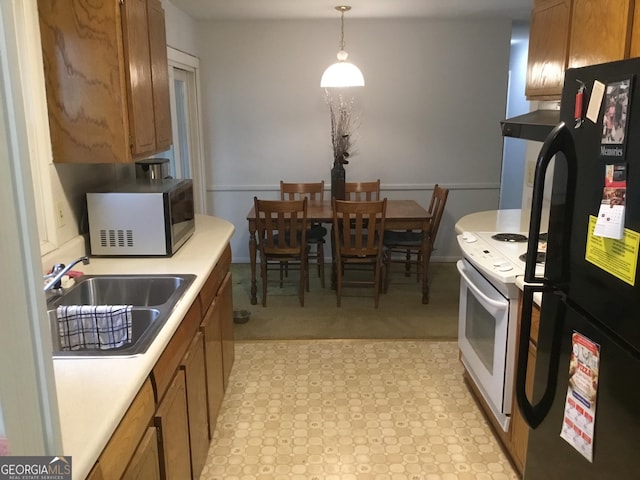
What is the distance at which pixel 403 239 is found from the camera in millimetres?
4609

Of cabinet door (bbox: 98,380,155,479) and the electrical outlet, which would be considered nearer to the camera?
cabinet door (bbox: 98,380,155,479)

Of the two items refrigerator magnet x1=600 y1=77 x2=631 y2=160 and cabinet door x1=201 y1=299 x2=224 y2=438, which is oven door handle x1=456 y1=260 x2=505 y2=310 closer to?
refrigerator magnet x1=600 y1=77 x2=631 y2=160

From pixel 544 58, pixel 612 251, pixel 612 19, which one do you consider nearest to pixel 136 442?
pixel 612 251

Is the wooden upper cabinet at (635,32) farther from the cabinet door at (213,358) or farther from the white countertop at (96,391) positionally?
the cabinet door at (213,358)

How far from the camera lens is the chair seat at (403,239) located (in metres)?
4.54

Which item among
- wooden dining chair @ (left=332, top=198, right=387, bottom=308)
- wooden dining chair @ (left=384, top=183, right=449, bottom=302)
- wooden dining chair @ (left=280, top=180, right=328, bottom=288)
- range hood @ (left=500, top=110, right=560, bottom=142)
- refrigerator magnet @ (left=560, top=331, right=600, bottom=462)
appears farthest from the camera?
wooden dining chair @ (left=280, top=180, right=328, bottom=288)

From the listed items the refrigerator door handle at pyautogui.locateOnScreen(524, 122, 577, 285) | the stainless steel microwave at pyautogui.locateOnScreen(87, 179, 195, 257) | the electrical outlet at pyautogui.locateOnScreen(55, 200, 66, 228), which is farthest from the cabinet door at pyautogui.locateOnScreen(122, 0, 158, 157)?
the refrigerator door handle at pyautogui.locateOnScreen(524, 122, 577, 285)

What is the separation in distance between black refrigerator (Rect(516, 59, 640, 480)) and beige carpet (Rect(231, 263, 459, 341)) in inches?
87.8

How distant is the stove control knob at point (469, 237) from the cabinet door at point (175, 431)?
158 centimetres

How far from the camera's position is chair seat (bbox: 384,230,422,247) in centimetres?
454

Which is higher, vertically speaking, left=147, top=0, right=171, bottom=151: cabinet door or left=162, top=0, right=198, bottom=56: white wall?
left=162, top=0, right=198, bottom=56: white wall

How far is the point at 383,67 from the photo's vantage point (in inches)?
204

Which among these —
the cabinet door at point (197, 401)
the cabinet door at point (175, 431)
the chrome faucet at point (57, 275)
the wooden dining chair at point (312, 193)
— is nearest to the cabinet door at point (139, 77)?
the chrome faucet at point (57, 275)

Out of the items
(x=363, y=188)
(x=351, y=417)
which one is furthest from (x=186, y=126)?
(x=351, y=417)
